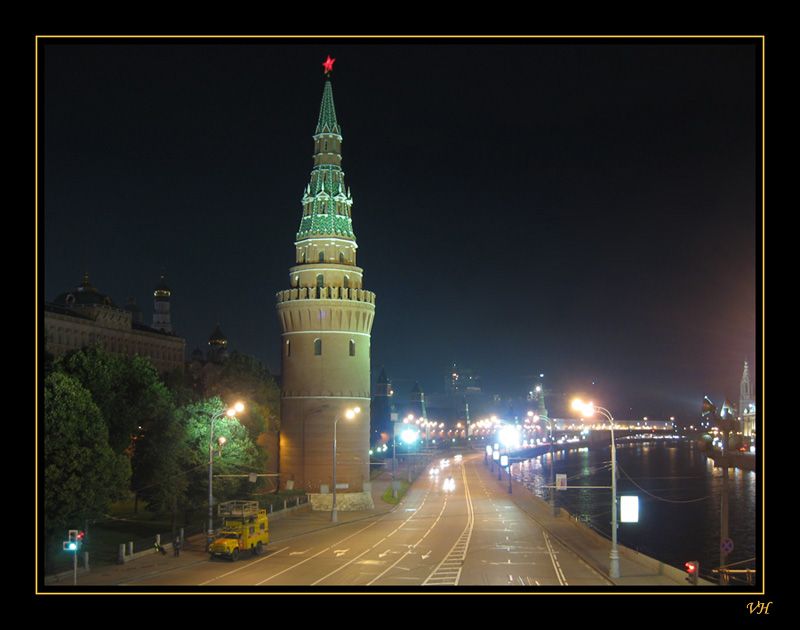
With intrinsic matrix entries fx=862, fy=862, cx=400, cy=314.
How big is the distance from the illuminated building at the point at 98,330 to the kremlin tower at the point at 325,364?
2218 inches

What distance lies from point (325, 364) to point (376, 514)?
14039 millimetres

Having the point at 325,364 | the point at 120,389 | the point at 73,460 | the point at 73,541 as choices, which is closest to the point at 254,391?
the point at 325,364

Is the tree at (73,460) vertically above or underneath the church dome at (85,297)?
underneath

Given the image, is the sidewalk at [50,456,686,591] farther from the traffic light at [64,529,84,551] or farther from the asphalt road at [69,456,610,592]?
the traffic light at [64,529,84,551]

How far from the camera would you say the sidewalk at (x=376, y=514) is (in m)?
40.6

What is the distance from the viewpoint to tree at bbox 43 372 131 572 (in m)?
45.7

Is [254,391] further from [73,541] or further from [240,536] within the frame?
[73,541]

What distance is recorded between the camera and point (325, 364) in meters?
77.6

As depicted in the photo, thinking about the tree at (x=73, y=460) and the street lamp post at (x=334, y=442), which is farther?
the street lamp post at (x=334, y=442)

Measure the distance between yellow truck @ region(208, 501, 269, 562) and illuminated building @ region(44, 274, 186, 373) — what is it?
8277 cm

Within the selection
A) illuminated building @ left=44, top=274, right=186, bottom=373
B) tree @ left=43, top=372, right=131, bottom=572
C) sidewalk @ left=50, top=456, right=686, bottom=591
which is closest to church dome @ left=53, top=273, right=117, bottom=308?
illuminated building @ left=44, top=274, right=186, bottom=373

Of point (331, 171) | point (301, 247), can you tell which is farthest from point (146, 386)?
point (331, 171)

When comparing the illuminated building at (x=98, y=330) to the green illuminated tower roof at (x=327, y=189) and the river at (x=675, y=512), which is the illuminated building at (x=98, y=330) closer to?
the green illuminated tower roof at (x=327, y=189)

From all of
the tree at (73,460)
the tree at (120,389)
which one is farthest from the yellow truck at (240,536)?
the tree at (120,389)
